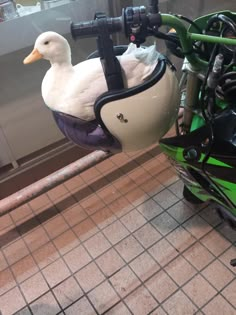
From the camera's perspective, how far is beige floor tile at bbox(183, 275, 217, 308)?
3.35 feet

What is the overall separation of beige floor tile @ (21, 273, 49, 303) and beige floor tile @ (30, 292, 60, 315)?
0.8 inches

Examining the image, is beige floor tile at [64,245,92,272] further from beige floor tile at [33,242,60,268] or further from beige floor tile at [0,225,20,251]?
beige floor tile at [0,225,20,251]

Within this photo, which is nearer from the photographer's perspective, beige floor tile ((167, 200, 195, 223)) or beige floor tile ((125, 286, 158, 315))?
beige floor tile ((125, 286, 158, 315))

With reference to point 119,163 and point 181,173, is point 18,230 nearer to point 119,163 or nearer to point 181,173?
point 119,163

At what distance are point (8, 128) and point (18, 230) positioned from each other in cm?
46

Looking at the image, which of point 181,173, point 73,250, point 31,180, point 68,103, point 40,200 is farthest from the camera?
point 31,180

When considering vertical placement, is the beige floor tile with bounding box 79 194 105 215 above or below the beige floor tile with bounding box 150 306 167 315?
above

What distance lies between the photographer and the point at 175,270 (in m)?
1.10

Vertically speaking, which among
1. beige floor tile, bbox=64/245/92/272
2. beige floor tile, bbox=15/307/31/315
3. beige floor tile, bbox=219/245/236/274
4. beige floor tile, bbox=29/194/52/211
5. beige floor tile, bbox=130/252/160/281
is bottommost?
beige floor tile, bbox=219/245/236/274

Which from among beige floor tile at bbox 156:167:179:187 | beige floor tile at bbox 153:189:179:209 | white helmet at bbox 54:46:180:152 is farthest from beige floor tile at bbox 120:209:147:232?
white helmet at bbox 54:46:180:152

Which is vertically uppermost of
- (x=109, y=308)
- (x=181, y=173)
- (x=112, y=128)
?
(x=112, y=128)

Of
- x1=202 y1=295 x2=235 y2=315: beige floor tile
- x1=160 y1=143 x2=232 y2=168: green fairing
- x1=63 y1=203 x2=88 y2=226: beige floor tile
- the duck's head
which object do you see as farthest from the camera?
x1=63 y1=203 x2=88 y2=226: beige floor tile

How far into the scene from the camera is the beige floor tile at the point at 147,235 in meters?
1.19

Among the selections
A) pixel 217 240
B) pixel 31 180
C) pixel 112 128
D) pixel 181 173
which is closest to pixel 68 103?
pixel 112 128
